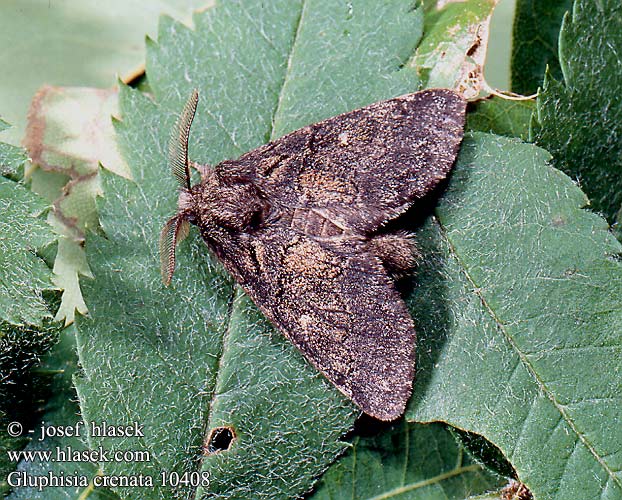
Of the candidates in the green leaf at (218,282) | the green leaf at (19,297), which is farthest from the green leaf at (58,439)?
the green leaf at (218,282)

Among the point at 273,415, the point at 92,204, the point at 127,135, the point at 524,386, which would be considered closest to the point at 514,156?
the point at 524,386

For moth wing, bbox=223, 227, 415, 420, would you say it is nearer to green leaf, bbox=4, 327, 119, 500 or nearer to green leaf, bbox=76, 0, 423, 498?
green leaf, bbox=76, 0, 423, 498

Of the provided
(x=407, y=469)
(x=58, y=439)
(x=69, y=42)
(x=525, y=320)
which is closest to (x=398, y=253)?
(x=525, y=320)

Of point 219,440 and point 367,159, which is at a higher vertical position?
point 367,159

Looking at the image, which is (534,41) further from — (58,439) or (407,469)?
(58,439)

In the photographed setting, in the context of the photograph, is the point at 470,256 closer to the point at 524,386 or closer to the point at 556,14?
the point at 524,386
